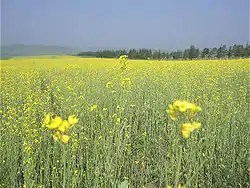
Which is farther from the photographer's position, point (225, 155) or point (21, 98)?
point (21, 98)

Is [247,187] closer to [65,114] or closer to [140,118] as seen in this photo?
[140,118]

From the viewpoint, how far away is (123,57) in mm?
3160

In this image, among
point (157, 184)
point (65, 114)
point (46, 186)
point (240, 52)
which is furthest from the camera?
point (240, 52)

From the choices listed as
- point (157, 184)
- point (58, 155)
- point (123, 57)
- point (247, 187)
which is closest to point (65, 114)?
point (58, 155)

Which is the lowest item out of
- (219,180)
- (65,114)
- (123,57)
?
(219,180)

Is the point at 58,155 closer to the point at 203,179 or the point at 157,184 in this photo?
the point at 157,184

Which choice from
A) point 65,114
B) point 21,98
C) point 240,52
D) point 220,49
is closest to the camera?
point 65,114

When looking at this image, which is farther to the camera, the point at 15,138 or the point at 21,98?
the point at 21,98

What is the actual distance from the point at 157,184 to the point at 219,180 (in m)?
0.68

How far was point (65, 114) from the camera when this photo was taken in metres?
4.12

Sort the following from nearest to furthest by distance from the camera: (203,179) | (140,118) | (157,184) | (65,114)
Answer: (203,179), (157,184), (65,114), (140,118)

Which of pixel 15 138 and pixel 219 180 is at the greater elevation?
pixel 15 138

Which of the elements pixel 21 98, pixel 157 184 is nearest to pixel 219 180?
pixel 157 184

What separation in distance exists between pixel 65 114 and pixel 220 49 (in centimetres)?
2035
